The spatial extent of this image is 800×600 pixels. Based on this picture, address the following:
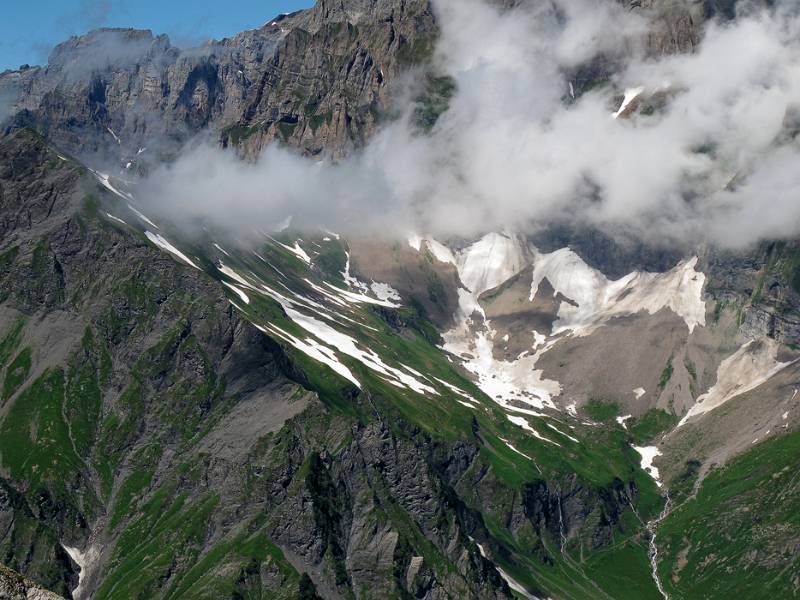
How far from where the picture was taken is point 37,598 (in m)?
40.2
